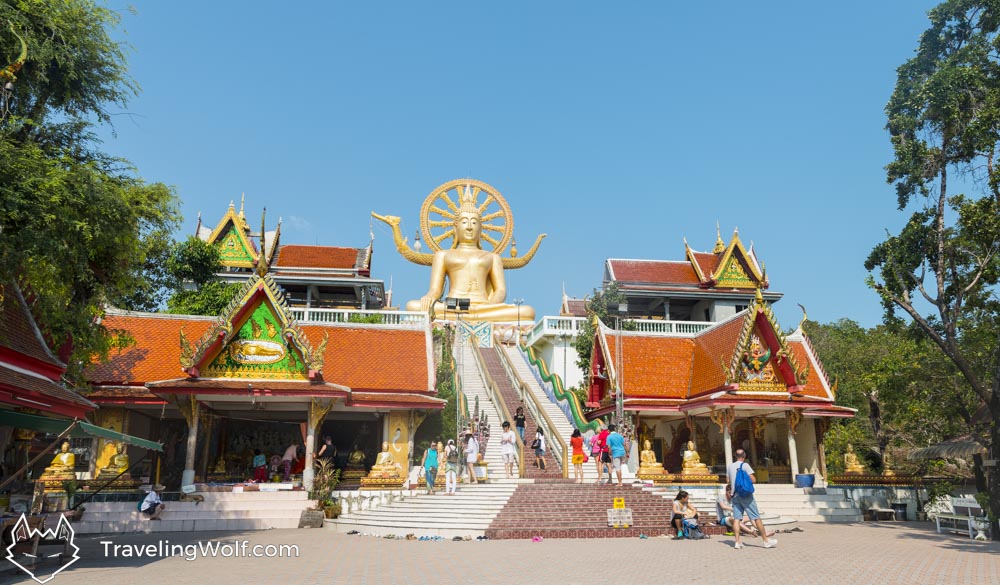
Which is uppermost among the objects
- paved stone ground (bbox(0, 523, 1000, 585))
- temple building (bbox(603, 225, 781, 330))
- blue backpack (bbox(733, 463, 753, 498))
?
temple building (bbox(603, 225, 781, 330))

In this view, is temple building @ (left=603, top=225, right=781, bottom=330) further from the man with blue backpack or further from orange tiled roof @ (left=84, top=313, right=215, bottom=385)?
the man with blue backpack

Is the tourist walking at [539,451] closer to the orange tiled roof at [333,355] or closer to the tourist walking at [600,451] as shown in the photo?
the tourist walking at [600,451]

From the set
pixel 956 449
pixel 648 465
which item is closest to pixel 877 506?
pixel 956 449

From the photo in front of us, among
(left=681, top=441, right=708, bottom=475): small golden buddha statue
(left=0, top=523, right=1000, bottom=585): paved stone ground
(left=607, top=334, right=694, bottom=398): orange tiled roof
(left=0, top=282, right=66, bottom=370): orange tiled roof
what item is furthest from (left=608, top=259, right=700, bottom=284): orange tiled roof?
(left=0, top=282, right=66, bottom=370): orange tiled roof

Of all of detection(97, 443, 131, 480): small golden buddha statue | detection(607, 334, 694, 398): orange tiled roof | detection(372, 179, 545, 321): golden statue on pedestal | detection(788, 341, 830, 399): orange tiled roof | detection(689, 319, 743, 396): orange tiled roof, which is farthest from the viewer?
detection(372, 179, 545, 321): golden statue on pedestal

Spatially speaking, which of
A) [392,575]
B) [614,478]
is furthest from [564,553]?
[614,478]

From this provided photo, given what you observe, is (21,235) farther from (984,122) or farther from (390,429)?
(984,122)

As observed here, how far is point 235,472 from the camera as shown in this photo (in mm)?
18984

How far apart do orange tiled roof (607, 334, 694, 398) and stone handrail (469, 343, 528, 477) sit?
3.44m

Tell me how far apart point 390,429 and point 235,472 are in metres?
4.40

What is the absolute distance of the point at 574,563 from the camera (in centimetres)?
913

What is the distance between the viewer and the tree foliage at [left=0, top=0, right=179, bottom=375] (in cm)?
824

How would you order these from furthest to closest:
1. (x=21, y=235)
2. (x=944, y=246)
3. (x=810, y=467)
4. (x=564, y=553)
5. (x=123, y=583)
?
(x=810, y=467), (x=944, y=246), (x=564, y=553), (x=21, y=235), (x=123, y=583)

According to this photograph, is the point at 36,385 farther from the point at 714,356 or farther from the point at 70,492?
the point at 714,356
